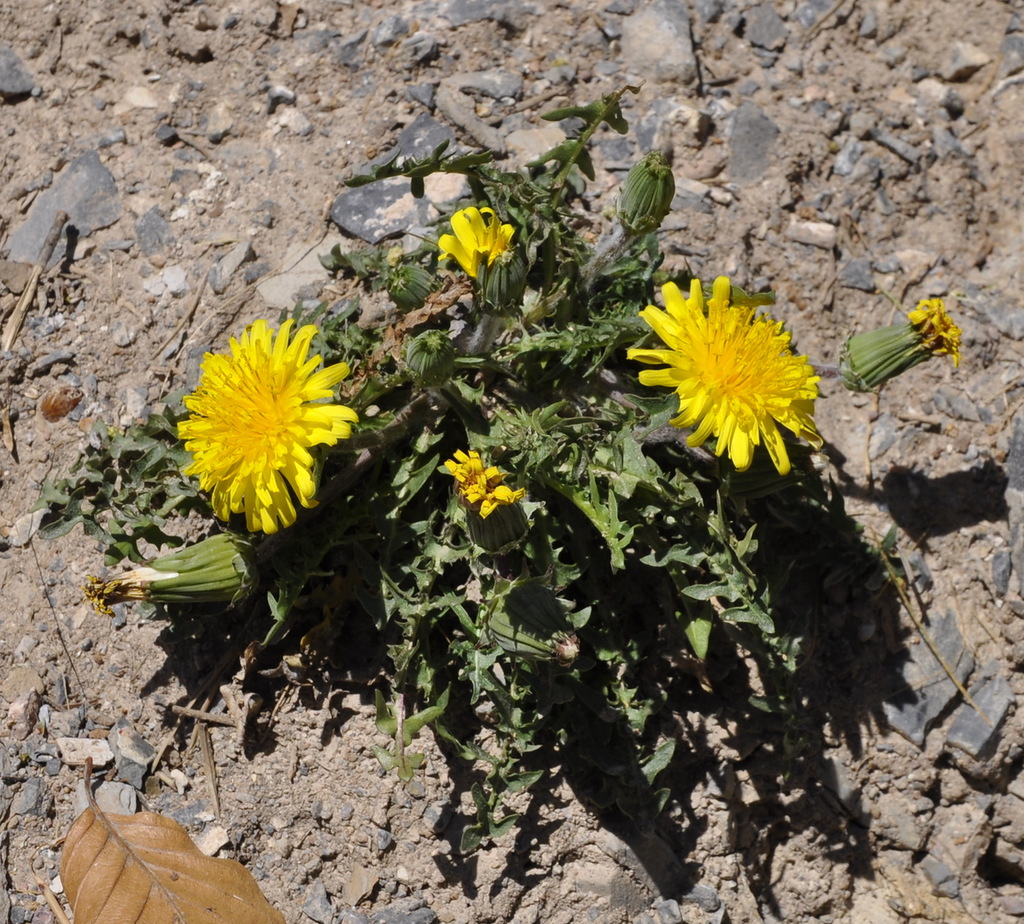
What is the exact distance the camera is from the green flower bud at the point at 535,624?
296 centimetres

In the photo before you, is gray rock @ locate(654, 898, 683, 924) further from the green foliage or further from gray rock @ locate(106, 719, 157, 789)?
gray rock @ locate(106, 719, 157, 789)

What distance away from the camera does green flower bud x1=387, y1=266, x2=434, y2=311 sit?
133 inches

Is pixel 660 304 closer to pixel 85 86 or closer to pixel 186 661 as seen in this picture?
pixel 186 661

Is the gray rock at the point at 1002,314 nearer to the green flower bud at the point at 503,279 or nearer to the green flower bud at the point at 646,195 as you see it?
the green flower bud at the point at 646,195

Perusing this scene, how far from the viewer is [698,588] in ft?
10.7

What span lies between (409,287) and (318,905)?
2217 millimetres

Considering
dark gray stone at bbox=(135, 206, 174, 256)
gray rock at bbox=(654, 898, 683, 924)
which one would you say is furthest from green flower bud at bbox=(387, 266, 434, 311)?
gray rock at bbox=(654, 898, 683, 924)

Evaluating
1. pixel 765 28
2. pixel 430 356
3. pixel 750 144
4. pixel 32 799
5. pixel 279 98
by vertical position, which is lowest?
pixel 32 799

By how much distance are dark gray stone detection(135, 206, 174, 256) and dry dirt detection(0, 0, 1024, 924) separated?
2 cm

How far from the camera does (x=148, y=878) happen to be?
10.6ft

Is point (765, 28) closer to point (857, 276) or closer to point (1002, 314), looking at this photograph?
point (857, 276)

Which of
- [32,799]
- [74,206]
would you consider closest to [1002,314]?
[74,206]

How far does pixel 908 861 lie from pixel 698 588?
63.4 inches

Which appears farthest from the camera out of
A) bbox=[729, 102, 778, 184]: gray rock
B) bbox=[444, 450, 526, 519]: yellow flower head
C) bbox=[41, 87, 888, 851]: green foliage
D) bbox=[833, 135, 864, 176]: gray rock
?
bbox=[833, 135, 864, 176]: gray rock
